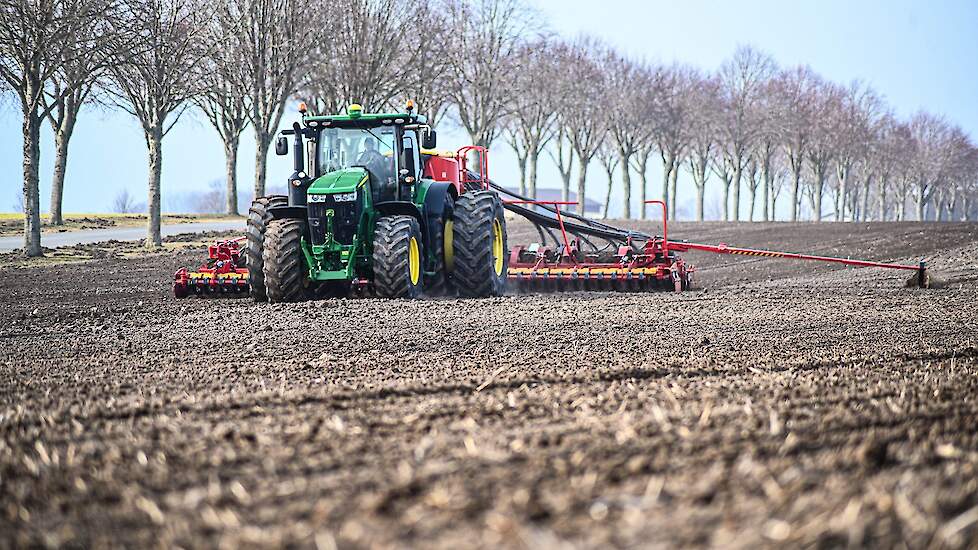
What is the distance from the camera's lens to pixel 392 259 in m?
12.5

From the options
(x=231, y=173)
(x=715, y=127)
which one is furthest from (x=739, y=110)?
(x=231, y=173)

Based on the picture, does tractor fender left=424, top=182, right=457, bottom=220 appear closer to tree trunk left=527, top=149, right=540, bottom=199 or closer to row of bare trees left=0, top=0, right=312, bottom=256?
row of bare trees left=0, top=0, right=312, bottom=256

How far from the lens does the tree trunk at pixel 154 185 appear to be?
24672 millimetres

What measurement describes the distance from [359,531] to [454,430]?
1.53m

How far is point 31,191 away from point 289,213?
10601 millimetres

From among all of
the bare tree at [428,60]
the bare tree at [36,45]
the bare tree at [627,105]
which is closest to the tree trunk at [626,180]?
the bare tree at [627,105]

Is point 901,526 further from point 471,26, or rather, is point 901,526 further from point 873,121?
point 873,121

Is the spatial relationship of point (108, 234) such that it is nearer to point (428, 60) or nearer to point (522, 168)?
point (428, 60)

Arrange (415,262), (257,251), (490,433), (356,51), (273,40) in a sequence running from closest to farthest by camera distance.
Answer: (490,433) < (257,251) < (415,262) < (273,40) < (356,51)

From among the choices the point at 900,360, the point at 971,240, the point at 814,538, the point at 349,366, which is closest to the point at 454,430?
the point at 814,538

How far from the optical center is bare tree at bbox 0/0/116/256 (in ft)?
65.0

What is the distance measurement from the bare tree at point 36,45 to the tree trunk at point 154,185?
10.9 ft

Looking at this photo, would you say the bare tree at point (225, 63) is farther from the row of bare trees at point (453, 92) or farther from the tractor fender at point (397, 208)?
the tractor fender at point (397, 208)

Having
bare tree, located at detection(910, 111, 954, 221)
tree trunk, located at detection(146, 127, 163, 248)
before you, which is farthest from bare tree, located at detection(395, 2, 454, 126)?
bare tree, located at detection(910, 111, 954, 221)
